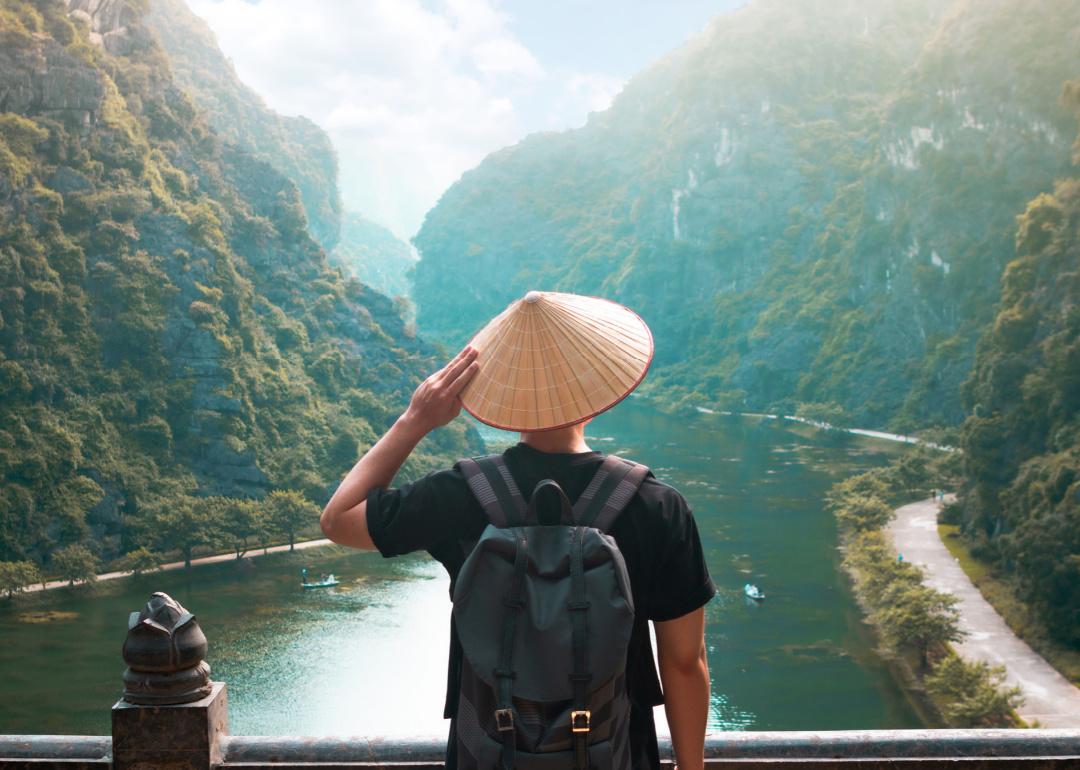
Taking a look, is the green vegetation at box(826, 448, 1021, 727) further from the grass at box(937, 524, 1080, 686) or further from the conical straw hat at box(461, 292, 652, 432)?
the conical straw hat at box(461, 292, 652, 432)

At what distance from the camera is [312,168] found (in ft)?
308

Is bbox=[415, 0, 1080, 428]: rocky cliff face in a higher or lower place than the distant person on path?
higher

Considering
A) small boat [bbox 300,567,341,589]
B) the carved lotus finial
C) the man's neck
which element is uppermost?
the man's neck

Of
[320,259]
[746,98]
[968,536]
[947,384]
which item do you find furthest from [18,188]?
[746,98]

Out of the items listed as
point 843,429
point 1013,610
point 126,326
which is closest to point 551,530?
point 1013,610

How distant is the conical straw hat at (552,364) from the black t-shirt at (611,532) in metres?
0.08

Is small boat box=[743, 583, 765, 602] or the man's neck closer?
the man's neck

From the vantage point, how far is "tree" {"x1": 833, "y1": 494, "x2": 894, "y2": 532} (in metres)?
30.2

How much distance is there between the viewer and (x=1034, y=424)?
1103 inches

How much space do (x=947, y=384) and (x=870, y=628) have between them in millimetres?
33674

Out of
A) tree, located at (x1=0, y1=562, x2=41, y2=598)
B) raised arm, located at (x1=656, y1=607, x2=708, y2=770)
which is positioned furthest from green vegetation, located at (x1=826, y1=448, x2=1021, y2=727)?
tree, located at (x1=0, y1=562, x2=41, y2=598)

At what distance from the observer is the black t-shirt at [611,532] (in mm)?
1632

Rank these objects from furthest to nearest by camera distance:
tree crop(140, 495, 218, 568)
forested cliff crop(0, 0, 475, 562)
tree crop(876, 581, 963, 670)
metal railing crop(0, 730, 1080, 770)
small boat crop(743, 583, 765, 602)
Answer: forested cliff crop(0, 0, 475, 562) < tree crop(140, 495, 218, 568) < small boat crop(743, 583, 765, 602) < tree crop(876, 581, 963, 670) < metal railing crop(0, 730, 1080, 770)

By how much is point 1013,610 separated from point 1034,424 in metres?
7.49
